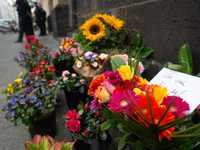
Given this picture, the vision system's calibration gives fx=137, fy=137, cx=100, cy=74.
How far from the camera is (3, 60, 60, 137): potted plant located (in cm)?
133

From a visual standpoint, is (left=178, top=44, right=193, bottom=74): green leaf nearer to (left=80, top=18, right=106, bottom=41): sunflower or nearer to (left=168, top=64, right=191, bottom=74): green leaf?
(left=168, top=64, right=191, bottom=74): green leaf

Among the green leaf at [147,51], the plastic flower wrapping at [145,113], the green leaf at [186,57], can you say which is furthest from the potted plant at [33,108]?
the green leaf at [186,57]

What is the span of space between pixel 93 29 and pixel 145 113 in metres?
1.33

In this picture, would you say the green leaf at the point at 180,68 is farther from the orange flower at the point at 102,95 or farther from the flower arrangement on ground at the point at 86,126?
the flower arrangement on ground at the point at 86,126

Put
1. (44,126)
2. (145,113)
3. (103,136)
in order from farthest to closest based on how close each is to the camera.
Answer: (44,126)
(103,136)
(145,113)

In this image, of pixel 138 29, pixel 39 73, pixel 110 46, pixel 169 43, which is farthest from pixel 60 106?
pixel 169 43

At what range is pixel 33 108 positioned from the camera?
4.52ft

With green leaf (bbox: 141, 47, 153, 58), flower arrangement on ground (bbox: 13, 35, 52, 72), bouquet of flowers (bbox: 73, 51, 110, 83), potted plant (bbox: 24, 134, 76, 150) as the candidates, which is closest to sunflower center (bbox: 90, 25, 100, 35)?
bouquet of flowers (bbox: 73, 51, 110, 83)

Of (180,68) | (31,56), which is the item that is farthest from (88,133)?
(31,56)

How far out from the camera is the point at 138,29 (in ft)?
5.50

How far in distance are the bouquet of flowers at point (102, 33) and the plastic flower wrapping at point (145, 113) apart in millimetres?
1001

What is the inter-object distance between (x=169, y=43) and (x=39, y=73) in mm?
1651

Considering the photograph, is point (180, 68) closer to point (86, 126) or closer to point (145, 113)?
point (145, 113)

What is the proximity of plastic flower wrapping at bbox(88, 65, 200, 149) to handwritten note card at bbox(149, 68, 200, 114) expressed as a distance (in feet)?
0.27
